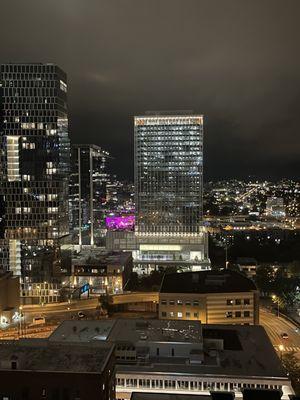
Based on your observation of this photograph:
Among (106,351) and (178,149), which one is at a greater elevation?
(178,149)

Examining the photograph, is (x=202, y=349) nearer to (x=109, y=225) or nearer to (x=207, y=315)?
(x=207, y=315)

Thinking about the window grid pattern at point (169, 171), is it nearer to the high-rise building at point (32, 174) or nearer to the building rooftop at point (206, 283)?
the high-rise building at point (32, 174)

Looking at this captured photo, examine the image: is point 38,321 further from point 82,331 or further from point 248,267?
point 248,267

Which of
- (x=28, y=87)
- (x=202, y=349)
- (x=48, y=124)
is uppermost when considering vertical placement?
(x=28, y=87)

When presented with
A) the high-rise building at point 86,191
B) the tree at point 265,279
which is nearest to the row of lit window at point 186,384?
the tree at point 265,279

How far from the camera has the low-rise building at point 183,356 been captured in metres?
23.9

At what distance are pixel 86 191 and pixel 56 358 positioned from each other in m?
77.9

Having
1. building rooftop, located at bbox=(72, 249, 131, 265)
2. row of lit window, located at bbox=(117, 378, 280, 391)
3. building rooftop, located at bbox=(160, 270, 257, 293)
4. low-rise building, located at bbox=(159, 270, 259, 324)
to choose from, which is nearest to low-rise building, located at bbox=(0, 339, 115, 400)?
row of lit window, located at bbox=(117, 378, 280, 391)

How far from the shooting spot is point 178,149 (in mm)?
72188

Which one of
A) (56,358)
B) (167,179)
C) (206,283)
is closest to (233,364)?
(56,358)

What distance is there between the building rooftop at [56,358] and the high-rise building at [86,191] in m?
65.0

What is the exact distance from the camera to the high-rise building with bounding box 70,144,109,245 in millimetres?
91062

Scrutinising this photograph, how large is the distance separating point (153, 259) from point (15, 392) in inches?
1999

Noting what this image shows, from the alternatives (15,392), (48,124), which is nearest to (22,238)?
(48,124)
